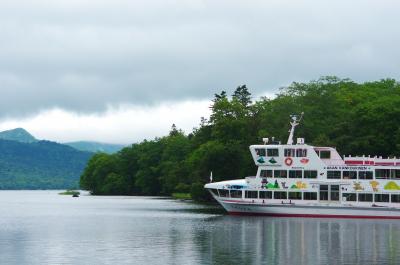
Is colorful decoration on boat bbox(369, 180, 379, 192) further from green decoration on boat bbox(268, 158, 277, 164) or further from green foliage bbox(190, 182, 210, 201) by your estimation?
green foliage bbox(190, 182, 210, 201)

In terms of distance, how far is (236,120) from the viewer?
444ft

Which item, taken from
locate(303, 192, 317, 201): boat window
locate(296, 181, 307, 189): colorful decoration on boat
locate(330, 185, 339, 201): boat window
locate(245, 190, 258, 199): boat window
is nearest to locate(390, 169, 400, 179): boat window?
locate(330, 185, 339, 201): boat window

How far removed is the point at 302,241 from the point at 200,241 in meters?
7.78

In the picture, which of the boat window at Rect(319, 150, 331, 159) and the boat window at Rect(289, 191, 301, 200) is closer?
the boat window at Rect(289, 191, 301, 200)

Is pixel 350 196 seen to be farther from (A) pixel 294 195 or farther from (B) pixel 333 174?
(A) pixel 294 195

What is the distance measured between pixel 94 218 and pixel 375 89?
252 feet

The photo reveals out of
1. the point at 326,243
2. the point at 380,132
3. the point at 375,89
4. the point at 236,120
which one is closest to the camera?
the point at 326,243

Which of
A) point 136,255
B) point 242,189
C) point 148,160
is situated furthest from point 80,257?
point 148,160

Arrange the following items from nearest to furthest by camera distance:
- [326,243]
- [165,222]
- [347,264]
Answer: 1. [347,264]
2. [326,243]
3. [165,222]

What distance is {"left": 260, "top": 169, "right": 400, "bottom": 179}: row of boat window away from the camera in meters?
83.7

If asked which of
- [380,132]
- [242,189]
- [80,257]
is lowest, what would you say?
[80,257]

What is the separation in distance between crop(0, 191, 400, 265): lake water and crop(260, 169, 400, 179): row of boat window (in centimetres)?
488

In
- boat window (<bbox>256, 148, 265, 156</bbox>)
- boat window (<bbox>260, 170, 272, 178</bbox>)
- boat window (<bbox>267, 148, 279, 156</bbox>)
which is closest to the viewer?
boat window (<bbox>267, 148, 279, 156</bbox>)

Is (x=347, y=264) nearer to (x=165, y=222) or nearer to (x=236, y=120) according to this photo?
(x=165, y=222)
